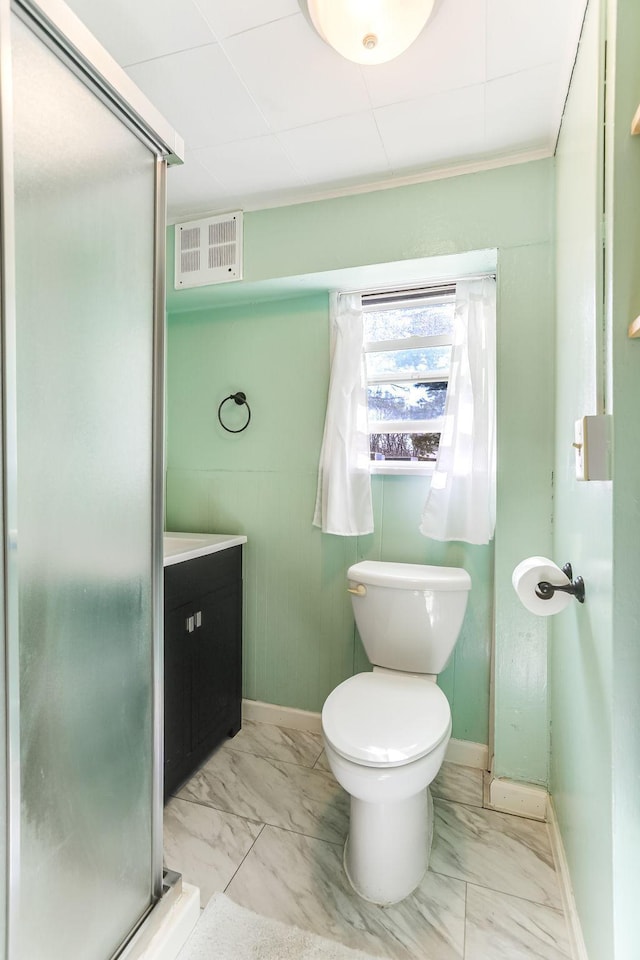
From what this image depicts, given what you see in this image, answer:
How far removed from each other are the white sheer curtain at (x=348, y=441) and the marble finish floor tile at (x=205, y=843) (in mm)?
1101

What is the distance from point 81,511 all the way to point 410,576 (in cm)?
118

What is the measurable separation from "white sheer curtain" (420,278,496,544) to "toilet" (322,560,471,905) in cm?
20

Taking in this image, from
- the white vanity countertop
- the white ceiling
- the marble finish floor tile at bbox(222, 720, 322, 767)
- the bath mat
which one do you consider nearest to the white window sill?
the white vanity countertop

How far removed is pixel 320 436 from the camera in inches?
81.7

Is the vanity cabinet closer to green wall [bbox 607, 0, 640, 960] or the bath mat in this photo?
the bath mat

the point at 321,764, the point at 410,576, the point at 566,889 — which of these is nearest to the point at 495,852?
the point at 566,889

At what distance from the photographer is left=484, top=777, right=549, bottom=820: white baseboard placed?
5.21ft

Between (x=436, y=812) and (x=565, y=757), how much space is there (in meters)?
0.55

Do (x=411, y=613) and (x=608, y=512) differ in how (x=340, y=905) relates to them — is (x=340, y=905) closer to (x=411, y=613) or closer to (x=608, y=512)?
(x=411, y=613)

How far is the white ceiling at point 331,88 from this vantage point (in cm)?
114

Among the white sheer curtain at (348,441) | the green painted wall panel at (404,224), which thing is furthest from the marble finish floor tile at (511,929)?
the green painted wall panel at (404,224)

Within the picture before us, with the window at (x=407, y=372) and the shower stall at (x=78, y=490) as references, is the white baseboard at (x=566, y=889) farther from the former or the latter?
the window at (x=407, y=372)

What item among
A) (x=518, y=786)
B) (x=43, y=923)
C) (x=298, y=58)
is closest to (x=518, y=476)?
(x=518, y=786)

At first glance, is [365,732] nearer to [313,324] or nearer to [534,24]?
[313,324]
